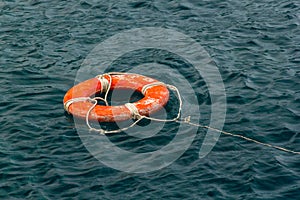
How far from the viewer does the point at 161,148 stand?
34.8ft

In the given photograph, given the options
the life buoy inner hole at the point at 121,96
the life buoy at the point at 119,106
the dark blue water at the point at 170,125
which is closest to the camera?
the dark blue water at the point at 170,125

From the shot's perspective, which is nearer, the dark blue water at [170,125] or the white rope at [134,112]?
the dark blue water at [170,125]

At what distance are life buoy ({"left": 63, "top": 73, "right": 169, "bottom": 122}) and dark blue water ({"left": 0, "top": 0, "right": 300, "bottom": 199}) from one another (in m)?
0.38

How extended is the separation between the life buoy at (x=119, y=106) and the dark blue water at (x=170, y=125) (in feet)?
1.24

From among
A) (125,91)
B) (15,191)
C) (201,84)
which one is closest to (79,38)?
(125,91)

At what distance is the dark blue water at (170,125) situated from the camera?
376 inches

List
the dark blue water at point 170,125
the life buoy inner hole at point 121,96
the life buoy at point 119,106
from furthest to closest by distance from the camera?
the life buoy inner hole at point 121,96 < the life buoy at point 119,106 < the dark blue water at point 170,125

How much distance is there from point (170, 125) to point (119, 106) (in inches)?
46.5

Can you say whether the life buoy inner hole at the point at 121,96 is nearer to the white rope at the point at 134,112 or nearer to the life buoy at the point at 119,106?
the life buoy at the point at 119,106

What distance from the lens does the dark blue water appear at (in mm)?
9555

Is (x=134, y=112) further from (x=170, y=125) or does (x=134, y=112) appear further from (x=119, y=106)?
(x=170, y=125)

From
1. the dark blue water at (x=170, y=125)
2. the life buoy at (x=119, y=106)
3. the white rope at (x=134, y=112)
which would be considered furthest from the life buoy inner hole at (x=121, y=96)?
the dark blue water at (x=170, y=125)

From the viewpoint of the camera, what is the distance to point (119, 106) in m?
11.7

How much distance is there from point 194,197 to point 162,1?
918cm
